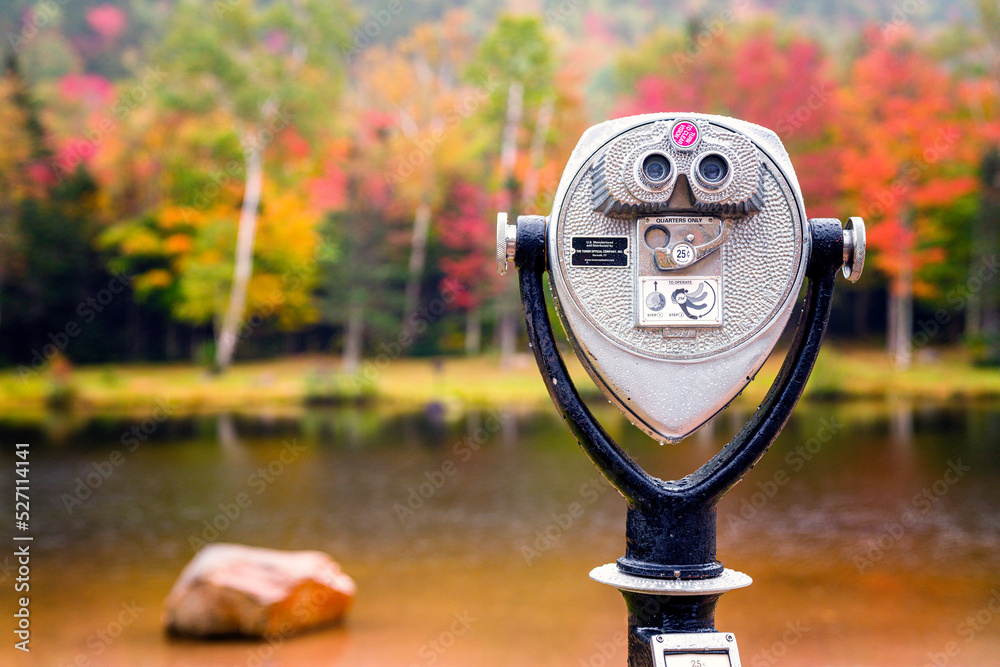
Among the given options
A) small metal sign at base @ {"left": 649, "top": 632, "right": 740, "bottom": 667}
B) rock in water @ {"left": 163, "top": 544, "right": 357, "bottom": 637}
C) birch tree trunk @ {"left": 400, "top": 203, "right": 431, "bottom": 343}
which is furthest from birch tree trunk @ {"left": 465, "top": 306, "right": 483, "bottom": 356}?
small metal sign at base @ {"left": 649, "top": 632, "right": 740, "bottom": 667}

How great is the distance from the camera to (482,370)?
1838 cm

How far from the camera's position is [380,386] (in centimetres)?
1678

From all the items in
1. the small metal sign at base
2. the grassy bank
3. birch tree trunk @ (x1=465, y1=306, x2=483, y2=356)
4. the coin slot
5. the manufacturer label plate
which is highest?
the coin slot

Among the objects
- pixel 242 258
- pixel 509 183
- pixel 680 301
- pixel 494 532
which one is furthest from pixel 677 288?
pixel 242 258

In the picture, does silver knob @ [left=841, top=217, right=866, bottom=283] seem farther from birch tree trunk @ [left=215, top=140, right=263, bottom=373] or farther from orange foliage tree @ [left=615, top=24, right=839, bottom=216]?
birch tree trunk @ [left=215, top=140, right=263, bottom=373]

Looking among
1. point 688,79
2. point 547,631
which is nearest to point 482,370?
point 688,79

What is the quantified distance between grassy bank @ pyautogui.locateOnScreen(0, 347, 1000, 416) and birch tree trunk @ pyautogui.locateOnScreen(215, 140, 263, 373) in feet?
1.61

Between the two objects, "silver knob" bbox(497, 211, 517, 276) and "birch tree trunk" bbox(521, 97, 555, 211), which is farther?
"birch tree trunk" bbox(521, 97, 555, 211)

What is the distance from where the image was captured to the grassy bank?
16.0 meters

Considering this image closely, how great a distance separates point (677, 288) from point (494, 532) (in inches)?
265

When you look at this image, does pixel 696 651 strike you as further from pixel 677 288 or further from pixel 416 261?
pixel 416 261

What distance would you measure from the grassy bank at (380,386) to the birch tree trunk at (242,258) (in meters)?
0.49

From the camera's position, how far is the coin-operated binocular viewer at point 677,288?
6.44 ft

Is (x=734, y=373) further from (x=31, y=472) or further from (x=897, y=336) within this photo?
(x=897, y=336)
